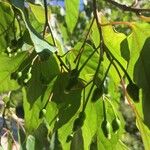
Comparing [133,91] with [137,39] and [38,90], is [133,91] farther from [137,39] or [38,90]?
[38,90]

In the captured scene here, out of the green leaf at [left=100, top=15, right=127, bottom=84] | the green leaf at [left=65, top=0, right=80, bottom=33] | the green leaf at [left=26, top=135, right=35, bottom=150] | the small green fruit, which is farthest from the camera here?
the green leaf at [left=26, top=135, right=35, bottom=150]

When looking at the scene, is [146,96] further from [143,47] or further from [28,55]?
[28,55]

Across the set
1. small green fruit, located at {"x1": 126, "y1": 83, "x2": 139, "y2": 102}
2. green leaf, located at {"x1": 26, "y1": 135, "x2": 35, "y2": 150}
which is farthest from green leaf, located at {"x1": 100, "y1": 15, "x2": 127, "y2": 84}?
green leaf, located at {"x1": 26, "y1": 135, "x2": 35, "y2": 150}

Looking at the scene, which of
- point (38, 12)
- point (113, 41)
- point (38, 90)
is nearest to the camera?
point (113, 41)

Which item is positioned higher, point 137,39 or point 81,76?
point 137,39

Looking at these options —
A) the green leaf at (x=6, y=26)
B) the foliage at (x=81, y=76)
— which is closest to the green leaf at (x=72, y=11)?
the foliage at (x=81, y=76)

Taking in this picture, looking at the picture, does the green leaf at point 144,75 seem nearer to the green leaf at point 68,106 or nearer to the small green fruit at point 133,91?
the small green fruit at point 133,91

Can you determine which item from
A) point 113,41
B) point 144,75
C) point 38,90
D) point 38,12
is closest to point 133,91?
point 144,75

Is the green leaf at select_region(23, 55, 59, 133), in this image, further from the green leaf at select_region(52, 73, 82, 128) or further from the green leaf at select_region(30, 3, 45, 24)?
the green leaf at select_region(30, 3, 45, 24)
